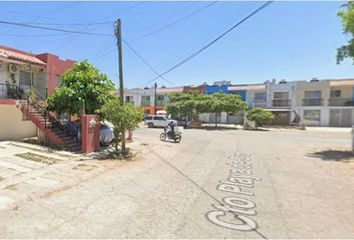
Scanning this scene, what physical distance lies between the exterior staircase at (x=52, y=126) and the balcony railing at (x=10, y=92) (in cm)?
158

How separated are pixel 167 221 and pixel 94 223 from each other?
140 cm

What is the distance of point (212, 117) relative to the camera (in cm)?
5022

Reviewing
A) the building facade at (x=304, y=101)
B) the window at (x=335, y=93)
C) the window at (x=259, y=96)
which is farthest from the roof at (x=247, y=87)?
the window at (x=335, y=93)

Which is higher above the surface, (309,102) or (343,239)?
(309,102)

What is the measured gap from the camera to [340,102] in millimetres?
42031

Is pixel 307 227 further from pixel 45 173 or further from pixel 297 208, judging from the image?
pixel 45 173

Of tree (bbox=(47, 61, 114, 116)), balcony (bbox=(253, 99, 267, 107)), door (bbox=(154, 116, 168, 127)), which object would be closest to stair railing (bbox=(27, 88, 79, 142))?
tree (bbox=(47, 61, 114, 116))

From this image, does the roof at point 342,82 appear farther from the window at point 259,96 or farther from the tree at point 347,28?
the tree at point 347,28

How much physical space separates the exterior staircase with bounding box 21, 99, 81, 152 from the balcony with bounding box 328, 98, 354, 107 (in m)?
38.5

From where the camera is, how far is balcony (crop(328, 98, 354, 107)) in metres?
41.2

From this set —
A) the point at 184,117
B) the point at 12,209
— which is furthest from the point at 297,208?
the point at 184,117

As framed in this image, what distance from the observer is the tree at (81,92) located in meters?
15.0

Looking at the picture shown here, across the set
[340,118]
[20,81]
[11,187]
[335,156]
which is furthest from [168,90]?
[11,187]

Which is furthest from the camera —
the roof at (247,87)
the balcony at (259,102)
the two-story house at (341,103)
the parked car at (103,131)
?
the roof at (247,87)
